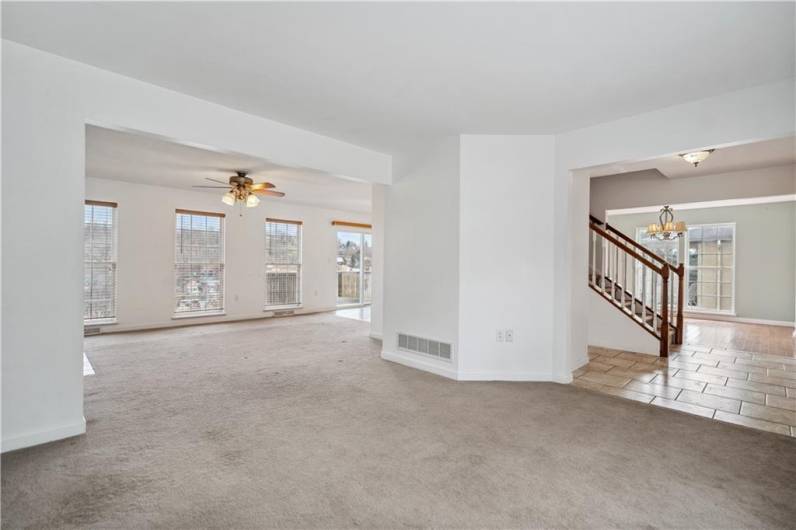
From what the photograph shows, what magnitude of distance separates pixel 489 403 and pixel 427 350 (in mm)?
1146

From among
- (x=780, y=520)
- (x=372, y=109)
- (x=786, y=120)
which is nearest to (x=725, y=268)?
(x=786, y=120)

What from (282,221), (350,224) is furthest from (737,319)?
(282,221)

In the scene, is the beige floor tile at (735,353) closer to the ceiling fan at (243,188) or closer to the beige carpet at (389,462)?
the beige carpet at (389,462)

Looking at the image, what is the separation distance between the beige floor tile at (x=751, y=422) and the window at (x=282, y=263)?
7.50 meters

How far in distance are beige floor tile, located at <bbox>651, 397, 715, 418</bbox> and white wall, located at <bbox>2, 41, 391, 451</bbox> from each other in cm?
448

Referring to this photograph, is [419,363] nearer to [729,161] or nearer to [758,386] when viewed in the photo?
[758,386]

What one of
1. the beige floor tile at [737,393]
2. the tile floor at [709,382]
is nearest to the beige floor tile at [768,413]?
the tile floor at [709,382]

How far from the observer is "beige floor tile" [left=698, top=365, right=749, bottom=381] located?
13.4 ft

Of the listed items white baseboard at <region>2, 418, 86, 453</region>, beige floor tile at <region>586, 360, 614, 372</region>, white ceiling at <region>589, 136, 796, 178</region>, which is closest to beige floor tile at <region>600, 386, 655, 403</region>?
beige floor tile at <region>586, 360, 614, 372</region>

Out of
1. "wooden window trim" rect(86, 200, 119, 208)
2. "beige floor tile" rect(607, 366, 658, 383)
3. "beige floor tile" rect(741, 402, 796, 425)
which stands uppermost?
"wooden window trim" rect(86, 200, 119, 208)

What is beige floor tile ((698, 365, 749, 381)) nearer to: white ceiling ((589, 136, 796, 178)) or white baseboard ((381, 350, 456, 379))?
white ceiling ((589, 136, 796, 178))

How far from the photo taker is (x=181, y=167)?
5.37 meters

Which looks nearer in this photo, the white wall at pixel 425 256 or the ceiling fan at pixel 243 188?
the white wall at pixel 425 256

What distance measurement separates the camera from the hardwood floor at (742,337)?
5.39 metres
